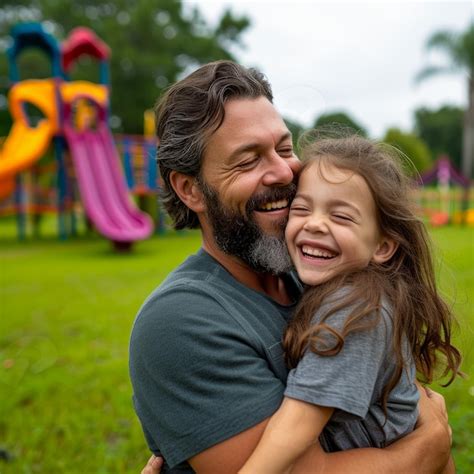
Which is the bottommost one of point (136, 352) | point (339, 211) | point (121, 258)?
point (121, 258)

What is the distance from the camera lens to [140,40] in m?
24.4

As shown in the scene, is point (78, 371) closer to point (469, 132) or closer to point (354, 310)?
point (354, 310)

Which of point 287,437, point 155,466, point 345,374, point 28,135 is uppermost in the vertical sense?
point 345,374

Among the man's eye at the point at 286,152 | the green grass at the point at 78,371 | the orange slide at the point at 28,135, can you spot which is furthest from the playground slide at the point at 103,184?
the man's eye at the point at 286,152

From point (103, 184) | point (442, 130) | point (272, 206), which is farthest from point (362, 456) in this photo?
point (442, 130)

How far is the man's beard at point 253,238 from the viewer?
5.91ft

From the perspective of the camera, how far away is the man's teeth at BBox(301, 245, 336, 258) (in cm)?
169

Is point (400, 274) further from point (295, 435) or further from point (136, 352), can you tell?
point (136, 352)

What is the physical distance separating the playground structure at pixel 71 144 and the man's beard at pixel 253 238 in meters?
10.1

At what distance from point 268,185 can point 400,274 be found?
1.55 ft

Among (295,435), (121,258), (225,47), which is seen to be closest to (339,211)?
(295,435)

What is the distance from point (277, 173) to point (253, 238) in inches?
8.4

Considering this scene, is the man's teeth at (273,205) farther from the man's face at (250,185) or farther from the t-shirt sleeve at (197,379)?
the t-shirt sleeve at (197,379)

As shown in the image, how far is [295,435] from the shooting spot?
1.38 m
